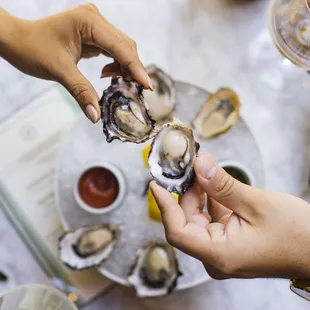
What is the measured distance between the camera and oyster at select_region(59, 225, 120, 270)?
86 cm

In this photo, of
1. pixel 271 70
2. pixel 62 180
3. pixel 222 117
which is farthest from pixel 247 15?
pixel 62 180

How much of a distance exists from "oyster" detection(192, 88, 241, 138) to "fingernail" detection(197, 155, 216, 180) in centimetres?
25

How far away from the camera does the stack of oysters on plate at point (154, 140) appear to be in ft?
2.44

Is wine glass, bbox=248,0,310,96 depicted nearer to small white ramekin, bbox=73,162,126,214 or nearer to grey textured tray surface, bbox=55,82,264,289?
grey textured tray surface, bbox=55,82,264,289

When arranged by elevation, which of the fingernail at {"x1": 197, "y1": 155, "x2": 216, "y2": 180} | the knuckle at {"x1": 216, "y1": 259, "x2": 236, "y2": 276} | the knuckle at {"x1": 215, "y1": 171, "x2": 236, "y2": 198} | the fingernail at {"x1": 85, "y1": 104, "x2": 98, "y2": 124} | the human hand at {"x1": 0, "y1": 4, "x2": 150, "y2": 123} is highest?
the human hand at {"x1": 0, "y1": 4, "x2": 150, "y2": 123}

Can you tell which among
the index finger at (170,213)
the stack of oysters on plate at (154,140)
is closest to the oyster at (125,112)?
the stack of oysters on plate at (154,140)

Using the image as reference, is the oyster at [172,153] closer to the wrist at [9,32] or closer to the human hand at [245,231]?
the human hand at [245,231]

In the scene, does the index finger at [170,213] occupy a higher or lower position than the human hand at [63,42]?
lower

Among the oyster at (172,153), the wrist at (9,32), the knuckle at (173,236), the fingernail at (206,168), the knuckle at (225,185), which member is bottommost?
the knuckle at (173,236)

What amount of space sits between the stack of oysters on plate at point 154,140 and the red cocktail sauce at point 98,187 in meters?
0.05

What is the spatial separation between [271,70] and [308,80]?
72 millimetres

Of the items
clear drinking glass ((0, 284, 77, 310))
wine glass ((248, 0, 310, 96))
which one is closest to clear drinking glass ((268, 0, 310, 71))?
wine glass ((248, 0, 310, 96))

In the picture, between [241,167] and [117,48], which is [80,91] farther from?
[241,167]

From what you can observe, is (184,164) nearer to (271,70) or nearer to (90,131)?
(90,131)
